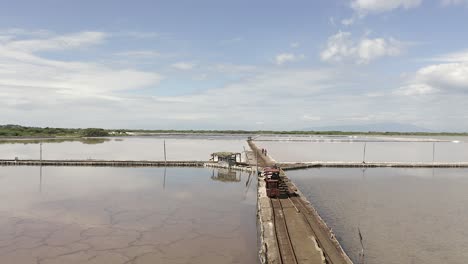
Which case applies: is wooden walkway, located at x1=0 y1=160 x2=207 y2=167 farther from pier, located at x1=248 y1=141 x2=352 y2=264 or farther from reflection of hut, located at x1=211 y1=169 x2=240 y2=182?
pier, located at x1=248 y1=141 x2=352 y2=264

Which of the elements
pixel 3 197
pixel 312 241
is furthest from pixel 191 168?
pixel 312 241

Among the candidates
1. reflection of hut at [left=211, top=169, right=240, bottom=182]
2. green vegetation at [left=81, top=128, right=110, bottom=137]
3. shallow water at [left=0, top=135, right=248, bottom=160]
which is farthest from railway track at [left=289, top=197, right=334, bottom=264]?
green vegetation at [left=81, top=128, right=110, bottom=137]

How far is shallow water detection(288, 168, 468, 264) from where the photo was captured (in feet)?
67.2

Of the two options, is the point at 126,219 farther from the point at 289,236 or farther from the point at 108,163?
the point at 108,163

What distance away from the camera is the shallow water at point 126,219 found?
2030 centimetres

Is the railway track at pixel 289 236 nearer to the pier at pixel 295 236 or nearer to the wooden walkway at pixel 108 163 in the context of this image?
the pier at pixel 295 236

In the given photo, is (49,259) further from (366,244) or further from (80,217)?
(366,244)

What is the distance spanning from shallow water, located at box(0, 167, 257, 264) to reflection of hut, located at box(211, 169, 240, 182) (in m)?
0.53

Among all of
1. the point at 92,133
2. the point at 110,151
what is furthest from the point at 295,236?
the point at 92,133

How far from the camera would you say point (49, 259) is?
19500mm

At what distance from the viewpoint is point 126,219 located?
26.8m

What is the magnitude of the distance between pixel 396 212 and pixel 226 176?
24.4 metres

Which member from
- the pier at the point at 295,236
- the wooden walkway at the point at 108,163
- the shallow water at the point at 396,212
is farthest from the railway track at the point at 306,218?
the wooden walkway at the point at 108,163

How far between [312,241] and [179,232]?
952 cm
